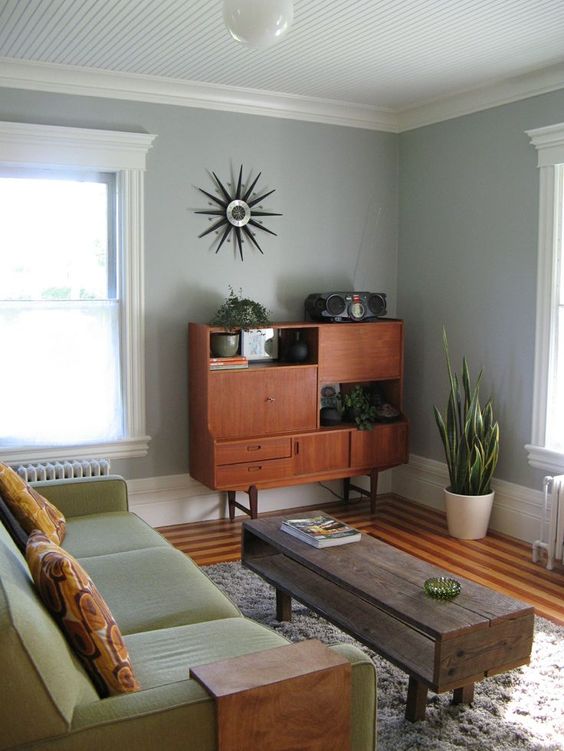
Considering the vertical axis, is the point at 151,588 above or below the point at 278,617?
above

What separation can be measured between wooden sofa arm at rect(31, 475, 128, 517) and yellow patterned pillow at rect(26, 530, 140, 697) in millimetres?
1680

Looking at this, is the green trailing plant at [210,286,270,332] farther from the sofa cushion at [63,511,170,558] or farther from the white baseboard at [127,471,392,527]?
the sofa cushion at [63,511,170,558]

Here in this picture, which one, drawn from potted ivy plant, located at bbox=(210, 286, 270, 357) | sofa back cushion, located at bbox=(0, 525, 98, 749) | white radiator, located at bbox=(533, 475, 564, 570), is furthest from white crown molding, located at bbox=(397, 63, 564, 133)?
sofa back cushion, located at bbox=(0, 525, 98, 749)

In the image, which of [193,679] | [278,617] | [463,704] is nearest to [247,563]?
[278,617]

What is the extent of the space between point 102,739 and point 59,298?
129 inches

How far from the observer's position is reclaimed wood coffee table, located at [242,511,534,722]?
249 cm

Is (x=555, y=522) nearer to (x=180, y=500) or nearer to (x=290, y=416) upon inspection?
(x=290, y=416)

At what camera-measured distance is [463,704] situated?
2758 mm

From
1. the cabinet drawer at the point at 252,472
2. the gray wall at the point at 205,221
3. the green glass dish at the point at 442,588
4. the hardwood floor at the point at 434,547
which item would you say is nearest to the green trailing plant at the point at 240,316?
the gray wall at the point at 205,221

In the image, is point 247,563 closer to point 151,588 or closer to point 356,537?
point 356,537

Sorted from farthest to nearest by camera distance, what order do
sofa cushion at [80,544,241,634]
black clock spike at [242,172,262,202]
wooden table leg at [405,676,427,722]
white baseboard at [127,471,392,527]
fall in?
black clock spike at [242,172,262,202] → white baseboard at [127,471,392,527] → wooden table leg at [405,676,427,722] → sofa cushion at [80,544,241,634]

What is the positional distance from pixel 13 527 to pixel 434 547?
2.61 metres

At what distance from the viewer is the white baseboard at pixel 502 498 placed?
455cm

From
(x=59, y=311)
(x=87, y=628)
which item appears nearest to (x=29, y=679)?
(x=87, y=628)
